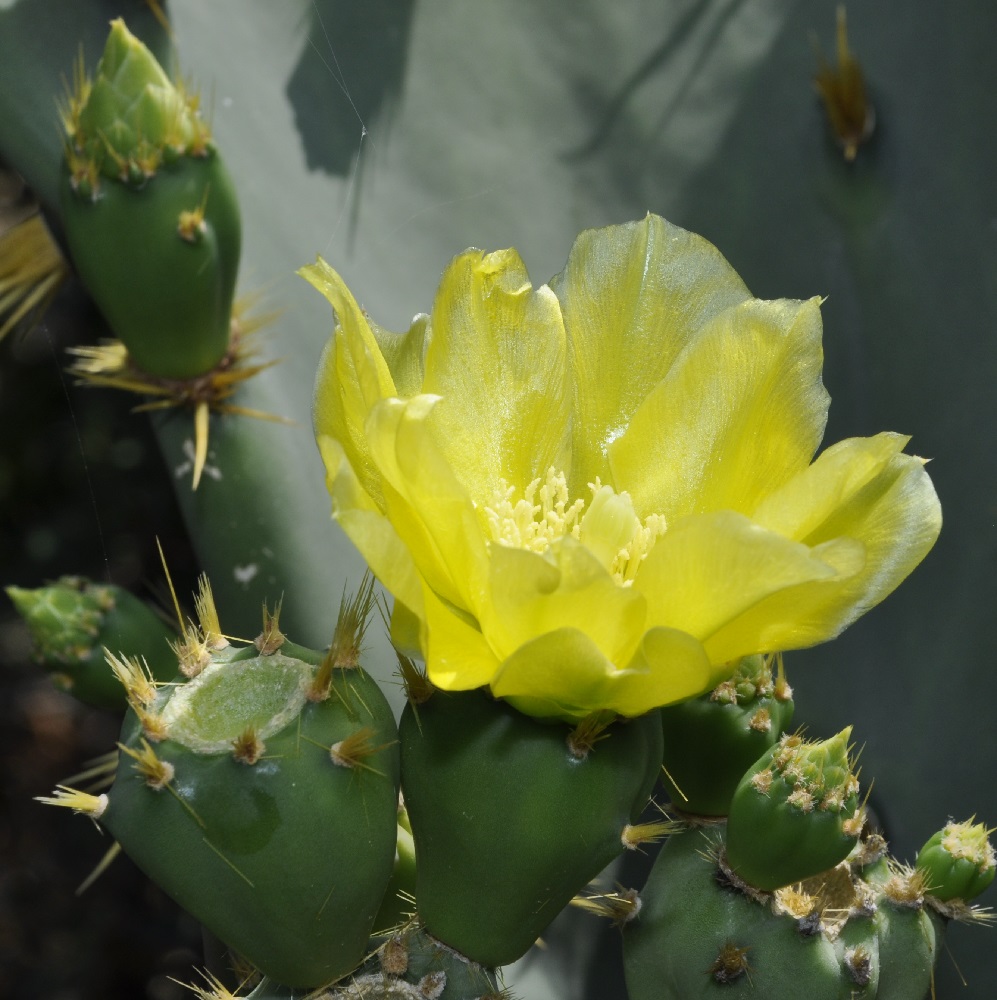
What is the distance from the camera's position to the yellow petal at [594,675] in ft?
Result: 2.03

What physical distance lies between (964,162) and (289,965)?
0.84 metres

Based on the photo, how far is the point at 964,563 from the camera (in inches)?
42.3

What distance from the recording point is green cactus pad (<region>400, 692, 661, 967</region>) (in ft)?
2.23

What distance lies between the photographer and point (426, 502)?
64 centimetres

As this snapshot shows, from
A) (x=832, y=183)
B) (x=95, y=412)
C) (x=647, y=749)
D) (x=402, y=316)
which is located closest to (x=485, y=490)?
(x=647, y=749)

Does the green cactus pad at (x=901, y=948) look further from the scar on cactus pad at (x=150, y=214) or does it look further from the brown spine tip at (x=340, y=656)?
the scar on cactus pad at (x=150, y=214)

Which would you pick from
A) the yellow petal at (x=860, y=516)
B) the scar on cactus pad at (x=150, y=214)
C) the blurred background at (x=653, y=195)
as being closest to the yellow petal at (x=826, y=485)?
the yellow petal at (x=860, y=516)

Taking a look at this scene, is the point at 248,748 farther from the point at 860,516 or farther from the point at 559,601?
the point at 860,516

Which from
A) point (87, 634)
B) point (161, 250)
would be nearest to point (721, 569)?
point (161, 250)

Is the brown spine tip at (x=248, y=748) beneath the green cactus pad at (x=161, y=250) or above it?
beneath

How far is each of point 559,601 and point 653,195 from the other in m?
0.68

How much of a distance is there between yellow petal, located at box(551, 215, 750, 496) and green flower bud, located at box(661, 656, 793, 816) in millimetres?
182

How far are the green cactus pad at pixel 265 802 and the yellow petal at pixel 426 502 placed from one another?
0.29ft

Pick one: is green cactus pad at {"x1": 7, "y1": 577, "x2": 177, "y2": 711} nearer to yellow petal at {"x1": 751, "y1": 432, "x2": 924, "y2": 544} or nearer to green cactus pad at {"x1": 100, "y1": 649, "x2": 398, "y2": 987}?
green cactus pad at {"x1": 100, "y1": 649, "x2": 398, "y2": 987}
